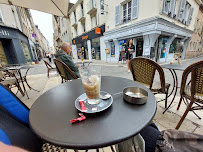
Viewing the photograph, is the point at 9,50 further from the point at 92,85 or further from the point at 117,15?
the point at 92,85

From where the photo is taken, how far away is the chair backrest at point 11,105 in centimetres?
62

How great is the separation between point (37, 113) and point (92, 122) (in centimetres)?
38

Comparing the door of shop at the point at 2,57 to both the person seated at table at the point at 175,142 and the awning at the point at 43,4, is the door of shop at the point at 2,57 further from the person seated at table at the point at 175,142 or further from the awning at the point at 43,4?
the person seated at table at the point at 175,142

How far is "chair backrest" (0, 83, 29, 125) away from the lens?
621 mm

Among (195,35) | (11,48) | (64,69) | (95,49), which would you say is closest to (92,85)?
(64,69)

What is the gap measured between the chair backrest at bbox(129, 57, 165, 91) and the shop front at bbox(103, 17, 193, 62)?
17.3ft

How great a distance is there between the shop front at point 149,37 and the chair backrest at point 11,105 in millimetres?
6794

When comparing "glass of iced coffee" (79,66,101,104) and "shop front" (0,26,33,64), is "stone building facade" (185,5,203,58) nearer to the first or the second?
"glass of iced coffee" (79,66,101,104)

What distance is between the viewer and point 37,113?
0.56 metres

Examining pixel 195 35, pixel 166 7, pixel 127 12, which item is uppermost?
pixel 127 12

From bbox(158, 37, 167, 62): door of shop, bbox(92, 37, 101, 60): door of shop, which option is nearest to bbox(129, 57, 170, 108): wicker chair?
bbox(158, 37, 167, 62): door of shop

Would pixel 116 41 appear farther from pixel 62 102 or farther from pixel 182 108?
pixel 62 102

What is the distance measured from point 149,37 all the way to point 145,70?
5.62m

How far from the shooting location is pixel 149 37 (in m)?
5.81
